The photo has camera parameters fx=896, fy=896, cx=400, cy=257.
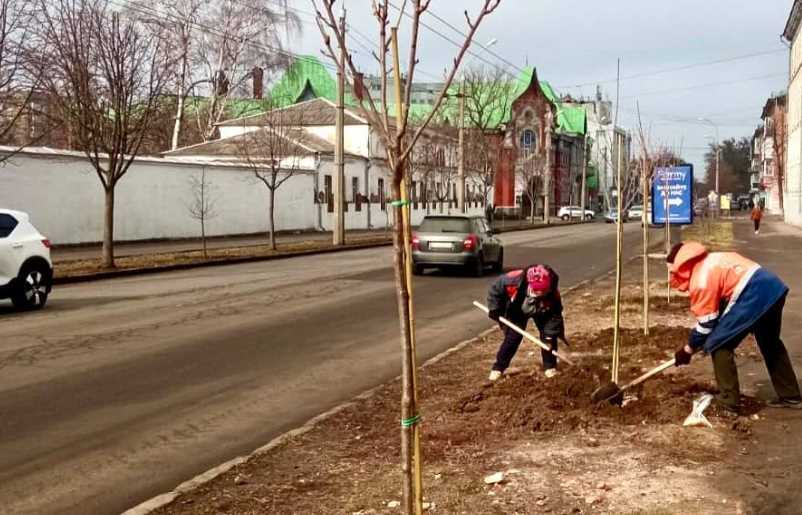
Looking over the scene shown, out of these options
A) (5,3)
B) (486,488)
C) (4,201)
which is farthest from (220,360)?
(4,201)

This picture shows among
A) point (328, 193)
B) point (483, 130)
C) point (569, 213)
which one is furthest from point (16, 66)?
point (569, 213)

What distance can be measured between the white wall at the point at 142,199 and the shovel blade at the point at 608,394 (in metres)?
24.0

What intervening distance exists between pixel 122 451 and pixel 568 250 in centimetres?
2716

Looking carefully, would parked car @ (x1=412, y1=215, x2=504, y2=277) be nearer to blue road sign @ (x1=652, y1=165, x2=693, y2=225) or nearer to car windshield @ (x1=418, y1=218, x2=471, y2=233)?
car windshield @ (x1=418, y1=218, x2=471, y2=233)

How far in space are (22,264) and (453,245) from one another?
9931 millimetres

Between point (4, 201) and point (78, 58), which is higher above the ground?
point (78, 58)

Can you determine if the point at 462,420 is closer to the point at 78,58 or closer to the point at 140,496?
the point at 140,496

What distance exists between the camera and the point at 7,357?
9.50 metres

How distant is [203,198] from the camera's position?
119 ft

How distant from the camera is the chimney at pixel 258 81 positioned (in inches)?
1981

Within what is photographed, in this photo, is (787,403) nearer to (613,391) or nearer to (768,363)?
(768,363)

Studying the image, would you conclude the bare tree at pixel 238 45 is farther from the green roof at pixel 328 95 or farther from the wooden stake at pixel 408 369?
the wooden stake at pixel 408 369

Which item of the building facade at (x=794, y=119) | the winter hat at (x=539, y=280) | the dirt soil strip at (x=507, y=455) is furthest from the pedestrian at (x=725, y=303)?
the building facade at (x=794, y=119)

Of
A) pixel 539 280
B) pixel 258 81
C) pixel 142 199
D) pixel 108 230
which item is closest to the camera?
pixel 539 280
